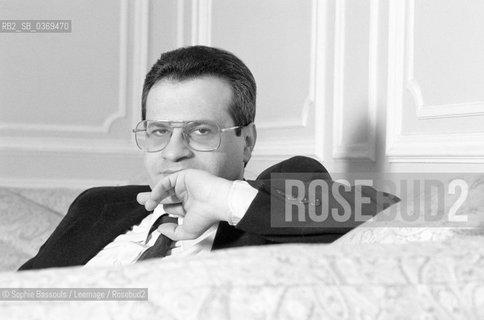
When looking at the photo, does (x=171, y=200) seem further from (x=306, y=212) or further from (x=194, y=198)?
(x=306, y=212)

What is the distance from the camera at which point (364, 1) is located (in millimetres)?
2045

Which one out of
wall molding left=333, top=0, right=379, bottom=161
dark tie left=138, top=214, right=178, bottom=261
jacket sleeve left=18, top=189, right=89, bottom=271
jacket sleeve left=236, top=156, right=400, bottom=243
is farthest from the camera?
wall molding left=333, top=0, right=379, bottom=161

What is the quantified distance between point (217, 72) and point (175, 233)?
411mm

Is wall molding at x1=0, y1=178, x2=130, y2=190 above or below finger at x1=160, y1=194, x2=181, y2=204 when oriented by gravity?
below

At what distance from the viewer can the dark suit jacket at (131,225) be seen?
1.12m

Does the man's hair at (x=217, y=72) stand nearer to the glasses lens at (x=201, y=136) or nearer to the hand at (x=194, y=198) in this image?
the glasses lens at (x=201, y=136)

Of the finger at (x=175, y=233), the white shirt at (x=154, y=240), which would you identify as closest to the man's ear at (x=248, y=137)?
the white shirt at (x=154, y=240)

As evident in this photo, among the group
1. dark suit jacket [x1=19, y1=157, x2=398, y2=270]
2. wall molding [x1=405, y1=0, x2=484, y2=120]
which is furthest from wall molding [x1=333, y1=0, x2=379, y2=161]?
dark suit jacket [x1=19, y1=157, x2=398, y2=270]

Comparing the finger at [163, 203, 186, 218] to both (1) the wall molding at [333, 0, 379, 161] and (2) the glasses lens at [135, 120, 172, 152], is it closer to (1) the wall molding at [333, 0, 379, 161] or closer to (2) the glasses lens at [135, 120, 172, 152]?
(2) the glasses lens at [135, 120, 172, 152]

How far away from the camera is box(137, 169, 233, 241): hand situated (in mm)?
1186

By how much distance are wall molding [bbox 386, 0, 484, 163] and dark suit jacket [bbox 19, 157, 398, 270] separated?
0.42 meters

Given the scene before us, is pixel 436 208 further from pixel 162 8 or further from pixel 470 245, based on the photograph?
pixel 162 8

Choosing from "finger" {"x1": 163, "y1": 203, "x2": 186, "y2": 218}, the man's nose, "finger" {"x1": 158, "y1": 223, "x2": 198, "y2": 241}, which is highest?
the man's nose

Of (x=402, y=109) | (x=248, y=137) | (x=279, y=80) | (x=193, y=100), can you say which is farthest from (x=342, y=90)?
(x=193, y=100)
